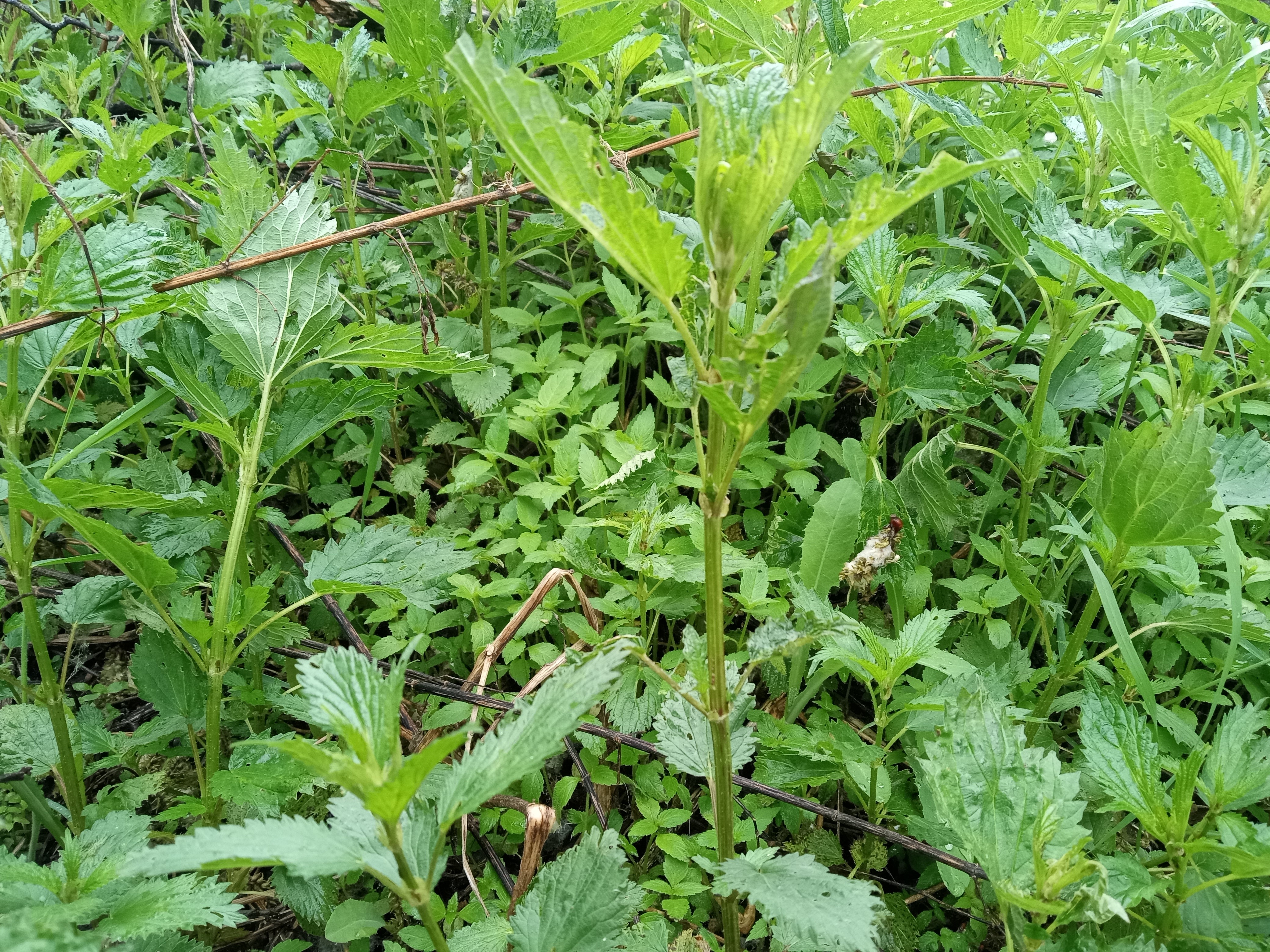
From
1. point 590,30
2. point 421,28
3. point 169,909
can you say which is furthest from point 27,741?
point 590,30

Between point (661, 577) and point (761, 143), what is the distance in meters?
1.01

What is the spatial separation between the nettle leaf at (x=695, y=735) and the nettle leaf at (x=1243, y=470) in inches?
38.6

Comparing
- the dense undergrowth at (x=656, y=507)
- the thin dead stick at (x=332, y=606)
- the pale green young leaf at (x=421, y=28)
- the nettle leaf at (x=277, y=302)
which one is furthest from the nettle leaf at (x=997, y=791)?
the pale green young leaf at (x=421, y=28)

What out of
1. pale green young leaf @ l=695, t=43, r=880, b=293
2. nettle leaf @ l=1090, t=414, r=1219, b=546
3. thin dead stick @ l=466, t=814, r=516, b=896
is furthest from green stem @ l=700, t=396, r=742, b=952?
nettle leaf @ l=1090, t=414, r=1219, b=546

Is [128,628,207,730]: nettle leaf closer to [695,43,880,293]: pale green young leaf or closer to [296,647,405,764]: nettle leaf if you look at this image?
[296,647,405,764]: nettle leaf

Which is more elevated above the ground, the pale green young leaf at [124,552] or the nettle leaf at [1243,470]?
the pale green young leaf at [124,552]

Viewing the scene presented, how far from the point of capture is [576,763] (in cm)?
172

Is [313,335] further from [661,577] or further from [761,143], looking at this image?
[761,143]

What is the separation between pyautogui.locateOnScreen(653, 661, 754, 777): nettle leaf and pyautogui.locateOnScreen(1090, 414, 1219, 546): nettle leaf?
734 mm

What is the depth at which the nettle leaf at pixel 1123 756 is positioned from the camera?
4.21 ft

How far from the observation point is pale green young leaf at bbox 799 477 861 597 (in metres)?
1.76

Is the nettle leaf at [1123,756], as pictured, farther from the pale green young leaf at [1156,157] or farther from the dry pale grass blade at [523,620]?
the dry pale grass blade at [523,620]

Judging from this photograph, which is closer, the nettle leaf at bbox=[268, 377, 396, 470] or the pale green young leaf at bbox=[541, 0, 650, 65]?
the nettle leaf at bbox=[268, 377, 396, 470]

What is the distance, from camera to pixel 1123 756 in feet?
4.35
